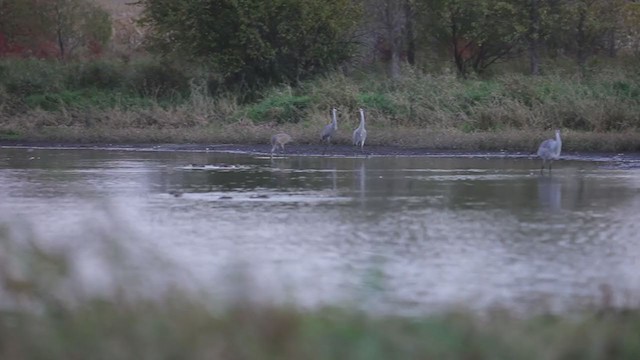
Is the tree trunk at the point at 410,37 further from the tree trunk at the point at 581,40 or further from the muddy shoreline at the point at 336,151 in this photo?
the muddy shoreline at the point at 336,151

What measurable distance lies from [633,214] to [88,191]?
31.4 feet

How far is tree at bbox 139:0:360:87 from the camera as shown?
129 feet

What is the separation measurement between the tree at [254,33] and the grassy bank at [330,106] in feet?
3.96

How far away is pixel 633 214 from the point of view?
17.6 m

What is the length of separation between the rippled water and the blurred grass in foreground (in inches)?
16.9

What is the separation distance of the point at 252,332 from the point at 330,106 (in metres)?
28.8

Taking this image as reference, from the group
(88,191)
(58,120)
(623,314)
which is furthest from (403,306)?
(58,120)

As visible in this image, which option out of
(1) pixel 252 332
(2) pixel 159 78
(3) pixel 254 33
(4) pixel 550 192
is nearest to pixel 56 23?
(2) pixel 159 78

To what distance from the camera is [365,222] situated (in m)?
16.7

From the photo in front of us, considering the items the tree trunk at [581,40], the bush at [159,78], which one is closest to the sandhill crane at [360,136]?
the bush at [159,78]

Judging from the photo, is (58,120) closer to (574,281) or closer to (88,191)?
(88,191)

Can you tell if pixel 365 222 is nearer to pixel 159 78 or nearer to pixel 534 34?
pixel 159 78

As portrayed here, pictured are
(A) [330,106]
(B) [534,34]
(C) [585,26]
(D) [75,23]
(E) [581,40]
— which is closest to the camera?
(A) [330,106]

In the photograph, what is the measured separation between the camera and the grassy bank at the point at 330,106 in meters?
31.3
